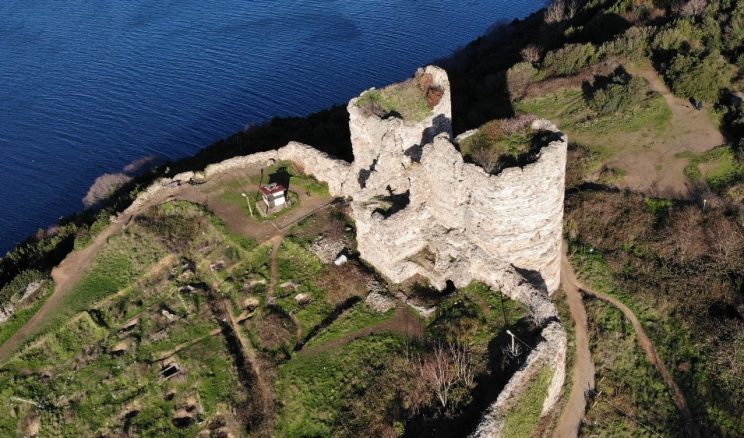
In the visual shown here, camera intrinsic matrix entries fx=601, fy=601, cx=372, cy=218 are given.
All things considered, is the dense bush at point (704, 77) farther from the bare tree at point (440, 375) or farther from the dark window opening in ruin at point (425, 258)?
the bare tree at point (440, 375)

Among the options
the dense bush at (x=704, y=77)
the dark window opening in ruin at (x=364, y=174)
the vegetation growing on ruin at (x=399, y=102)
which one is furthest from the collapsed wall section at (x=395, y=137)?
the dense bush at (x=704, y=77)

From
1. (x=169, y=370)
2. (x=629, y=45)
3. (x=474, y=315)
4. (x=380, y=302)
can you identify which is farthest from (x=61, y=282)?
(x=629, y=45)

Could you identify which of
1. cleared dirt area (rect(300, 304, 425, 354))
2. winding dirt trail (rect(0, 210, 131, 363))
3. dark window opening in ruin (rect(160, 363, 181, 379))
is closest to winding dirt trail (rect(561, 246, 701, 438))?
cleared dirt area (rect(300, 304, 425, 354))

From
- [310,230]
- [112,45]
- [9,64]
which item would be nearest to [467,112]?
[310,230]

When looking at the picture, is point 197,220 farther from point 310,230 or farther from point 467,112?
point 467,112

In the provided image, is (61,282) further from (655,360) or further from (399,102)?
(655,360)

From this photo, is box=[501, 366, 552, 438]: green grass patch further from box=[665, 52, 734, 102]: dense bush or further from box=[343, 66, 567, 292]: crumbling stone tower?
box=[665, 52, 734, 102]: dense bush
